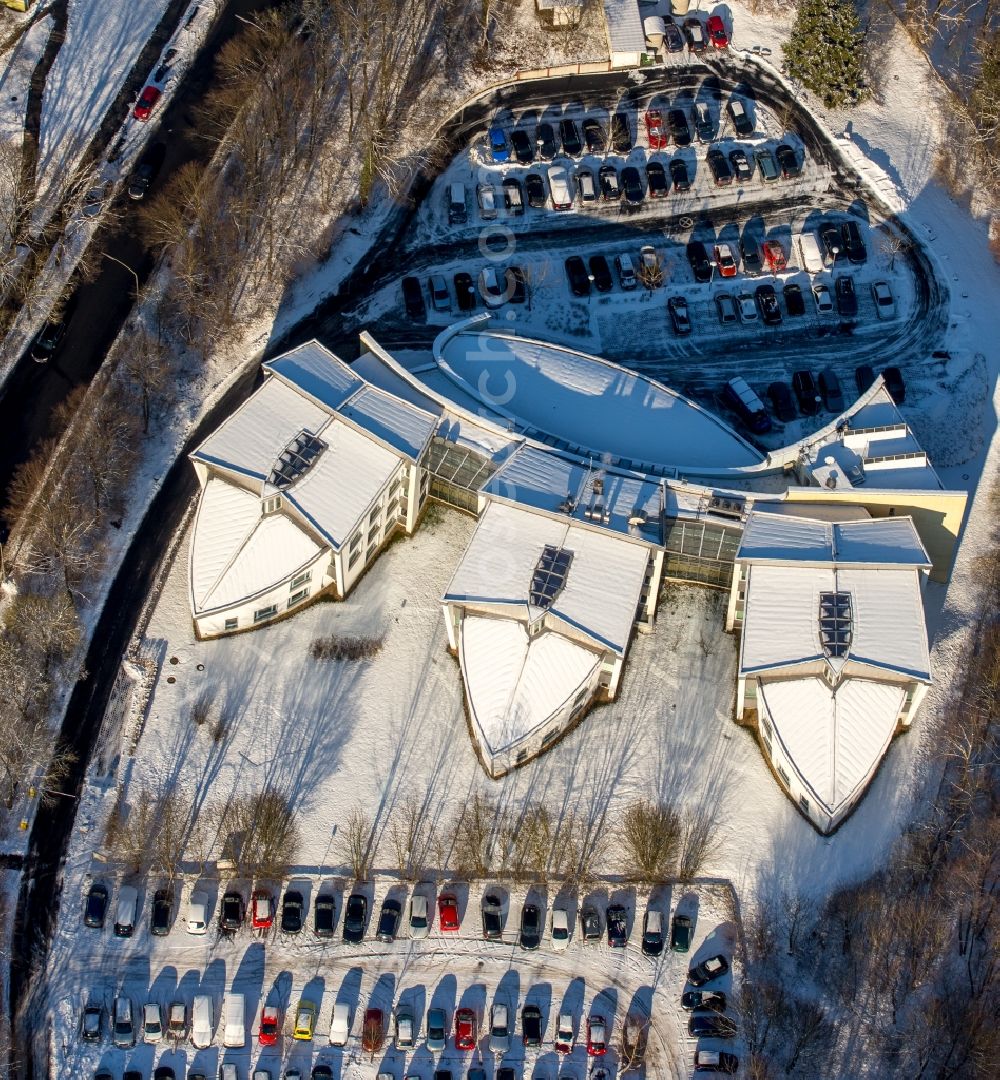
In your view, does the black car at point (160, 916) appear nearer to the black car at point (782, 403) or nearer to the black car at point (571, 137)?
Answer: the black car at point (782, 403)

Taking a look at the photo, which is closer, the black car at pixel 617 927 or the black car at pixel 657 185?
the black car at pixel 617 927

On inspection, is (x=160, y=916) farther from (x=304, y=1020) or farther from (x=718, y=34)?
(x=718, y=34)

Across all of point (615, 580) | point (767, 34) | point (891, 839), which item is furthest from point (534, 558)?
point (767, 34)

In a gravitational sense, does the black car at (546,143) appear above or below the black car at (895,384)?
above

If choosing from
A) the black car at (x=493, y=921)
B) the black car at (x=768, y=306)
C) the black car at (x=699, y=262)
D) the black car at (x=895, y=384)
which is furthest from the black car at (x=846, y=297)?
the black car at (x=493, y=921)

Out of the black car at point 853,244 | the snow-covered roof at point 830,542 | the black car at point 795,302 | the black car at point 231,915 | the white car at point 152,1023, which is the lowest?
the white car at point 152,1023

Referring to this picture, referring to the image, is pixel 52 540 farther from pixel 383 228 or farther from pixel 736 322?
pixel 736 322
